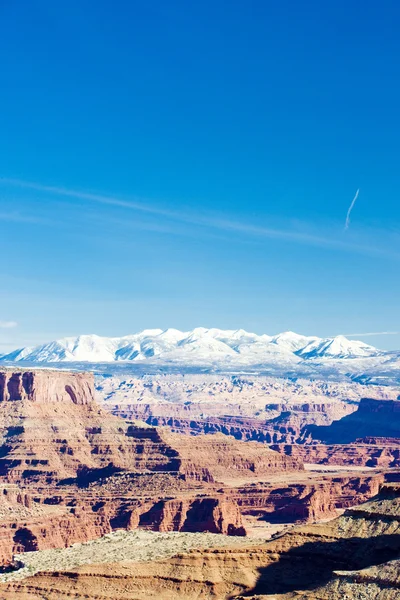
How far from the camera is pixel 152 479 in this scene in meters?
188

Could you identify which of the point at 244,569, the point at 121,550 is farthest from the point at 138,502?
the point at 244,569

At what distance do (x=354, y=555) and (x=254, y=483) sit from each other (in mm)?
109233

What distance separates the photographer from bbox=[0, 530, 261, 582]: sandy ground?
315ft

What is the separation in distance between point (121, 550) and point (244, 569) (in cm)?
1363

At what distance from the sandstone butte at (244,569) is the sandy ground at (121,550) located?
2370mm

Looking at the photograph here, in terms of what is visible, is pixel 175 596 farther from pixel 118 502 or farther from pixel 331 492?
pixel 331 492

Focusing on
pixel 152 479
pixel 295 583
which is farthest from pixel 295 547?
pixel 152 479

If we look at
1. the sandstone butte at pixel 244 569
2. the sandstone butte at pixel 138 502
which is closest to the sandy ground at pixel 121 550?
the sandstone butte at pixel 244 569

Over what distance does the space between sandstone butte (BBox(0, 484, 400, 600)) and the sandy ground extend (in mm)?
2370

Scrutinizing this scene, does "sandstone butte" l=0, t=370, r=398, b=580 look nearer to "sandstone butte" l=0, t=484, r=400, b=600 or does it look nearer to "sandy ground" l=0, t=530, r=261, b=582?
"sandy ground" l=0, t=530, r=261, b=582

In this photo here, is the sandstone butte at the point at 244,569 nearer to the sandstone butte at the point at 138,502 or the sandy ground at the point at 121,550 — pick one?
the sandy ground at the point at 121,550

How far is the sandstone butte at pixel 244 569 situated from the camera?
88.6 meters

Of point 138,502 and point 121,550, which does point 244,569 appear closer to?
point 121,550

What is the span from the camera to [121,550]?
9988cm
